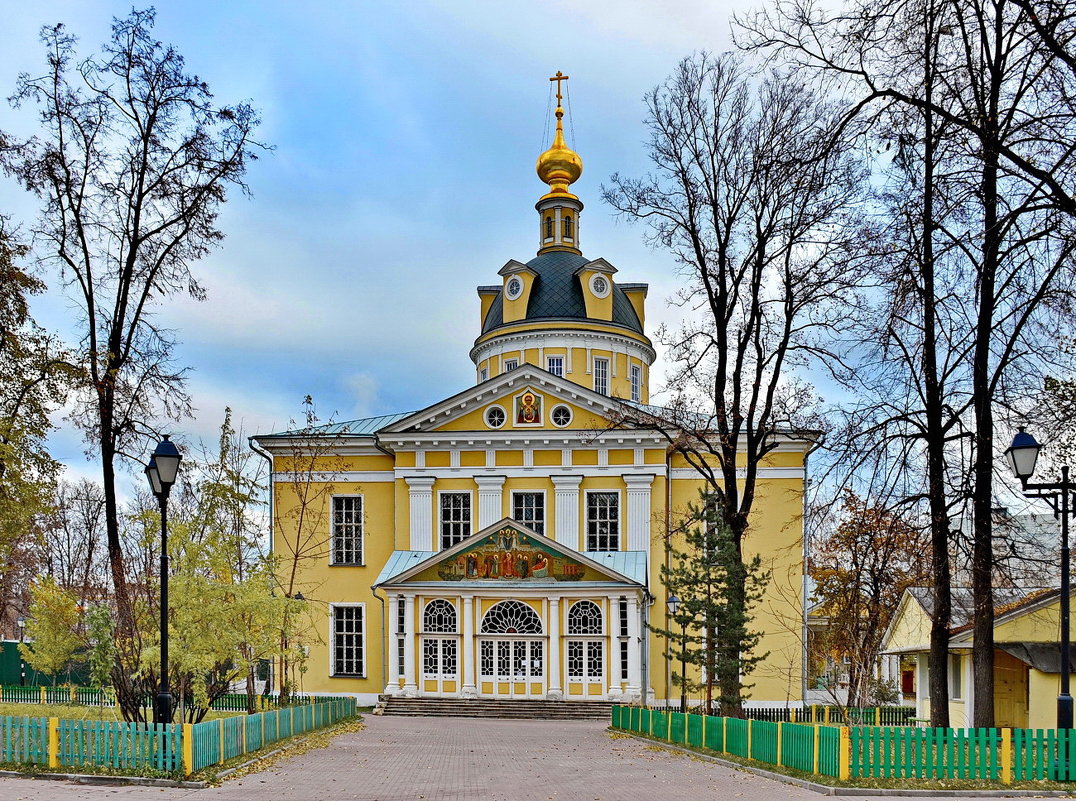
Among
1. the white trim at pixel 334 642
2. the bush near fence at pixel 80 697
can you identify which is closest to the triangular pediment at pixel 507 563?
the white trim at pixel 334 642

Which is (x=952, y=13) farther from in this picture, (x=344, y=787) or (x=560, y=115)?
(x=560, y=115)

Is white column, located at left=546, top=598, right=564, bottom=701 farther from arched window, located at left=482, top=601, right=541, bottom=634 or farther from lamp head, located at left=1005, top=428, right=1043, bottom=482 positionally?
lamp head, located at left=1005, top=428, right=1043, bottom=482

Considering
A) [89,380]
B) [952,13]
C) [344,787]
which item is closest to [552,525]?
[89,380]

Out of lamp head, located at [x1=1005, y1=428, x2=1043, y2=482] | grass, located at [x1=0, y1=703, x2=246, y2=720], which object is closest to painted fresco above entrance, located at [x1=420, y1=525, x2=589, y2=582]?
grass, located at [x1=0, y1=703, x2=246, y2=720]

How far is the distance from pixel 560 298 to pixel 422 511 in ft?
36.1

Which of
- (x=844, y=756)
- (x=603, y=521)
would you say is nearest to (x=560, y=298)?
(x=603, y=521)

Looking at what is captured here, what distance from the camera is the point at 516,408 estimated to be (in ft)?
115

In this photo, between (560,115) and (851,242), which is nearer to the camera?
(851,242)

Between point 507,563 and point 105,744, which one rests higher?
point 507,563

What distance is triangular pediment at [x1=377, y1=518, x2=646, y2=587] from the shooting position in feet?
104

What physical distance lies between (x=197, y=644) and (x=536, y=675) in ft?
51.4

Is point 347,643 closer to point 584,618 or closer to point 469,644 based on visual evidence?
point 469,644

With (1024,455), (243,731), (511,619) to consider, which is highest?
(1024,455)

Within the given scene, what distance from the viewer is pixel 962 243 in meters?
14.4
